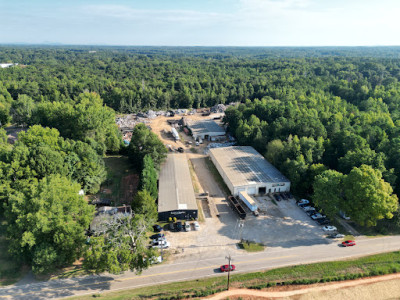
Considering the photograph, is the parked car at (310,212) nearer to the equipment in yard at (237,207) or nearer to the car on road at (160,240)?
the equipment in yard at (237,207)

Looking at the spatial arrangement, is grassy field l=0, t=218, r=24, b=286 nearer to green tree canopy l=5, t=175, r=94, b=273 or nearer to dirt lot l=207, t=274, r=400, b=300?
green tree canopy l=5, t=175, r=94, b=273

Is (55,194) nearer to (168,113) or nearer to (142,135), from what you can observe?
(142,135)

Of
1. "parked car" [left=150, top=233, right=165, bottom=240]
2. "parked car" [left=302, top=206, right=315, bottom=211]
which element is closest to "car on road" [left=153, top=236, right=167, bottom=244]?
"parked car" [left=150, top=233, right=165, bottom=240]

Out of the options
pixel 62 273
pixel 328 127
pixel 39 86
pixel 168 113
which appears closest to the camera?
pixel 62 273

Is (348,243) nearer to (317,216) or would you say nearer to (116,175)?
(317,216)

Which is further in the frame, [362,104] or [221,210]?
[362,104]

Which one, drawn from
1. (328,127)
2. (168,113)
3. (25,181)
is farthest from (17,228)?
(168,113)

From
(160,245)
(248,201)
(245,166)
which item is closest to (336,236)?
(248,201)
